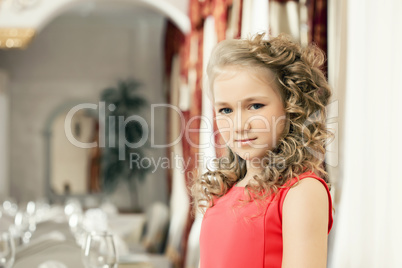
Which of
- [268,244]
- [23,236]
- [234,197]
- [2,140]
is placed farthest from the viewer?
[2,140]

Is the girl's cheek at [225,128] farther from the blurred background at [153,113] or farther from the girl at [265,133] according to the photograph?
the blurred background at [153,113]

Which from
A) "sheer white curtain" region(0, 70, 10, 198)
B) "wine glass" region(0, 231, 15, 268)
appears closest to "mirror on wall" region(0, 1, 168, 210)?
"sheer white curtain" region(0, 70, 10, 198)

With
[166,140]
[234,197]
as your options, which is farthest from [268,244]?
[166,140]

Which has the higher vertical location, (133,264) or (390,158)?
(390,158)

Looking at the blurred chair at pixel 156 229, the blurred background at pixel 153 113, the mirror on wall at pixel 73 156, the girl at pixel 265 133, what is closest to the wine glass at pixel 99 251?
the blurred background at pixel 153 113

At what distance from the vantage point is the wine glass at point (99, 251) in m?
1.64

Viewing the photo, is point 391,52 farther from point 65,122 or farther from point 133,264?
point 65,122

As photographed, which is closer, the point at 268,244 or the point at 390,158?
the point at 268,244

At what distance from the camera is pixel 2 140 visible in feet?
25.0

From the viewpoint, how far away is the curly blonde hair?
1047mm

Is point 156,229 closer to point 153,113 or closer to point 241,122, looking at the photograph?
point 153,113

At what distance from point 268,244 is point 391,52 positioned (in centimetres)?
82

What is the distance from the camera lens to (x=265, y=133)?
1.05 m

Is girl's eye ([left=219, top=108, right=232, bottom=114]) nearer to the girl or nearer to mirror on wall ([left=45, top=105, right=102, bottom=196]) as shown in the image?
the girl
